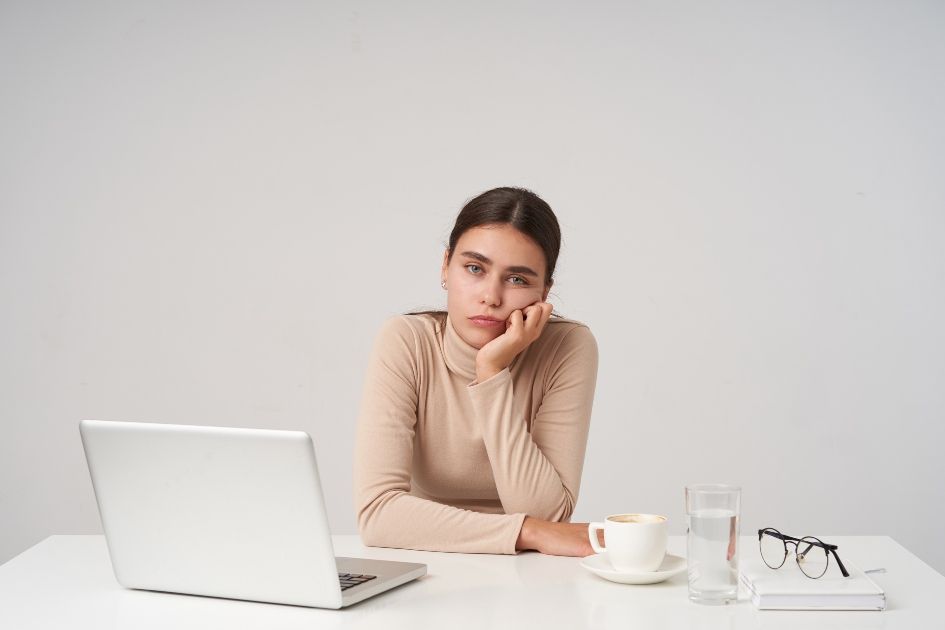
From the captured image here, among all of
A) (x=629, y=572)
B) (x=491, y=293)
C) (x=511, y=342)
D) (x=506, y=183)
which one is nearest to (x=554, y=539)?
(x=629, y=572)

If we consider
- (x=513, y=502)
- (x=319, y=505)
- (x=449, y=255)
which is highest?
(x=449, y=255)

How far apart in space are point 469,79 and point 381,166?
421 mm

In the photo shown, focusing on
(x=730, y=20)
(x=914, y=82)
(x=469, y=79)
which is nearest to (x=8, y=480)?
(x=469, y=79)

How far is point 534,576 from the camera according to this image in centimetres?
135

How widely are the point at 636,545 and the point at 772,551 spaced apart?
0.26m

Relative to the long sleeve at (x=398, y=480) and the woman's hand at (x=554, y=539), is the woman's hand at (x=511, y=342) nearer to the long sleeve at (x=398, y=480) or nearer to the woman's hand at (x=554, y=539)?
the long sleeve at (x=398, y=480)

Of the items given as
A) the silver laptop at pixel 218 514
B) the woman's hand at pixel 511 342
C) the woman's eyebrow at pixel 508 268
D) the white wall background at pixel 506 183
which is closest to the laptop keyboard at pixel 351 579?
the silver laptop at pixel 218 514

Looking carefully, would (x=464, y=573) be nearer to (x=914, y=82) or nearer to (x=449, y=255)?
(x=449, y=255)

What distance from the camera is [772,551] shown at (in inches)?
56.1

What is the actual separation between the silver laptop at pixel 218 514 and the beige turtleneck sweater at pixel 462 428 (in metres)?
0.42

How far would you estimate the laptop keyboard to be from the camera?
122cm

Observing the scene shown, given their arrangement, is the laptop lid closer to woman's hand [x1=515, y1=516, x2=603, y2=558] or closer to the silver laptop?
the silver laptop

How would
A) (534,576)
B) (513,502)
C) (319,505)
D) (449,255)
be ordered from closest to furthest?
(319,505) → (534,576) → (513,502) → (449,255)

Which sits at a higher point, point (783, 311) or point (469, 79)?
point (469, 79)
